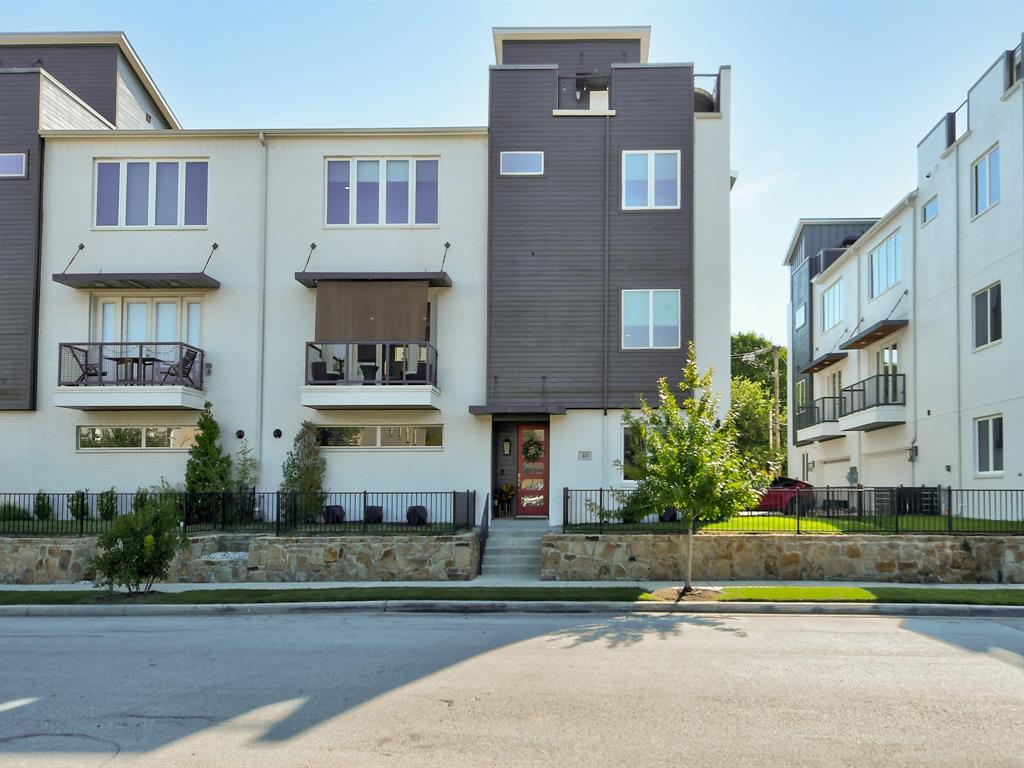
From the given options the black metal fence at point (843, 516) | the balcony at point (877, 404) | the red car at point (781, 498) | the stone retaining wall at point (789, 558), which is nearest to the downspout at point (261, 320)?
the black metal fence at point (843, 516)

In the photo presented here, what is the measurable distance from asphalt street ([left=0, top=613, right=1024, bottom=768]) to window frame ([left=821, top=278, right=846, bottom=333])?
77.2ft

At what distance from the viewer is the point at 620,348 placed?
23125mm

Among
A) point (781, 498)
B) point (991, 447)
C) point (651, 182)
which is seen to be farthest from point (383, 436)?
point (991, 447)

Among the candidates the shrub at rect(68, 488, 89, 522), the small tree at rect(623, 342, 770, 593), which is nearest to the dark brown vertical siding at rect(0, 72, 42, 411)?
the shrub at rect(68, 488, 89, 522)

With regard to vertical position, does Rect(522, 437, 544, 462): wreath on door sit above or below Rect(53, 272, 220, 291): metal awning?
below

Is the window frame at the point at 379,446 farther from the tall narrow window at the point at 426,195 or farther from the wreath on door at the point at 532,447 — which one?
the tall narrow window at the point at 426,195

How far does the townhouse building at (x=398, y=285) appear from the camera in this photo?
23.0 m

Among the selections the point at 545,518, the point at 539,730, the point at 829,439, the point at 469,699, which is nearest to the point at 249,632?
the point at 469,699

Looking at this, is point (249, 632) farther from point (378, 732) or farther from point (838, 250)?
point (838, 250)

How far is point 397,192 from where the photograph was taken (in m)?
24.0

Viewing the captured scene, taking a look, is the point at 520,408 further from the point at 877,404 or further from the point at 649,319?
the point at 877,404

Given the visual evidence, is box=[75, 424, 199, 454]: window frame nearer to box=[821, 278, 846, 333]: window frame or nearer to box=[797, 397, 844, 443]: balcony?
box=[797, 397, 844, 443]: balcony

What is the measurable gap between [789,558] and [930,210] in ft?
44.8

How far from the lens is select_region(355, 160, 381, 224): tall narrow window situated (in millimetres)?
23984
